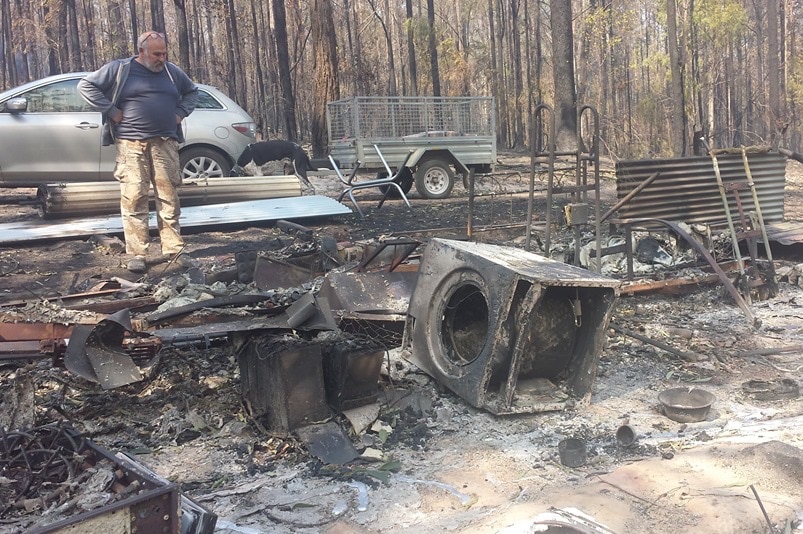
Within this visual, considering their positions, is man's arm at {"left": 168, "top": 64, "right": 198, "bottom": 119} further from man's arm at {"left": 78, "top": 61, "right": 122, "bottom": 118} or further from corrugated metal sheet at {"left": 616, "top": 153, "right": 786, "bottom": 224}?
corrugated metal sheet at {"left": 616, "top": 153, "right": 786, "bottom": 224}

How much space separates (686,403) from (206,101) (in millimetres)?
9067

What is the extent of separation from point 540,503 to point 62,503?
1.81 meters

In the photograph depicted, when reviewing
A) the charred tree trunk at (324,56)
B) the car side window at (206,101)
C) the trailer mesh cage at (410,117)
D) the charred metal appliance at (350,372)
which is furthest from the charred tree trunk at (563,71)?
the charred metal appliance at (350,372)

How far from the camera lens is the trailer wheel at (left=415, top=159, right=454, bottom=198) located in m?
12.3

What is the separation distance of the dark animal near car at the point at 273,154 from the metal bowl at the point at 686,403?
8.44 metres

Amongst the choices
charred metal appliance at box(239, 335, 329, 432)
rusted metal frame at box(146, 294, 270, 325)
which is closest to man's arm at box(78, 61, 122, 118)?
rusted metal frame at box(146, 294, 270, 325)

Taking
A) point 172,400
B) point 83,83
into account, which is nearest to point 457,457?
point 172,400

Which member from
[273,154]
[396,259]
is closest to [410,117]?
[273,154]

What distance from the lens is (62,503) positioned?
7.34 feet

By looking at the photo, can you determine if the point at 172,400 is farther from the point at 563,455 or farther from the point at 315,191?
the point at 315,191

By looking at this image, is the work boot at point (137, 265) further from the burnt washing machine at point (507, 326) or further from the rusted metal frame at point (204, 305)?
the burnt washing machine at point (507, 326)

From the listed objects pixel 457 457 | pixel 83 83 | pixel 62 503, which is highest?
pixel 83 83

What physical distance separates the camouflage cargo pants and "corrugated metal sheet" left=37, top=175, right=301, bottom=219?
218cm

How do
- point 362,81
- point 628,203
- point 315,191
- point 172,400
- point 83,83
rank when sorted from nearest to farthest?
point 172,400
point 83,83
point 628,203
point 315,191
point 362,81
